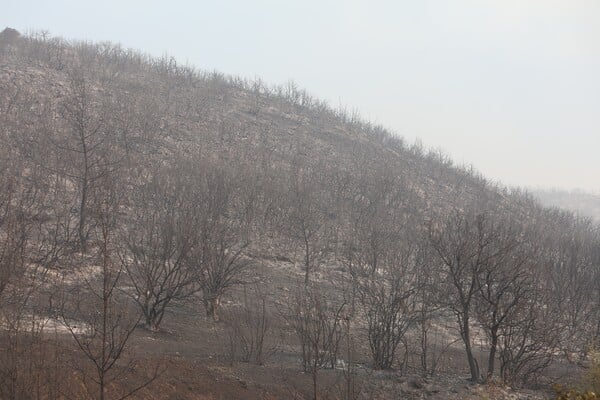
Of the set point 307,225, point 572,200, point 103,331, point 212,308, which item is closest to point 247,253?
point 307,225

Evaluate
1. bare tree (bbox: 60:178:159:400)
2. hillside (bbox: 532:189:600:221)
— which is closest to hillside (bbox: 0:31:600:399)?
bare tree (bbox: 60:178:159:400)

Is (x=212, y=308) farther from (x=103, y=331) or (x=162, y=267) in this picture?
(x=103, y=331)

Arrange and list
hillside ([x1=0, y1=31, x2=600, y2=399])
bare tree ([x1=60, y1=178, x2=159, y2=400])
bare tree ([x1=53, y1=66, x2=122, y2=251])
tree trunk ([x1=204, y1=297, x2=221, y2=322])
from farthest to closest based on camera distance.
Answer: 1. bare tree ([x1=53, y1=66, x2=122, y2=251])
2. tree trunk ([x1=204, y1=297, x2=221, y2=322])
3. hillside ([x1=0, y1=31, x2=600, y2=399])
4. bare tree ([x1=60, y1=178, x2=159, y2=400])

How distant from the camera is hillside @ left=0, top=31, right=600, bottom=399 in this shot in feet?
35.0

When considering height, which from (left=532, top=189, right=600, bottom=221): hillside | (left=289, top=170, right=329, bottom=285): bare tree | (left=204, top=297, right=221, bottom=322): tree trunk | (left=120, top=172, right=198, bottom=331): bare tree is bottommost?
(left=204, top=297, right=221, bottom=322): tree trunk

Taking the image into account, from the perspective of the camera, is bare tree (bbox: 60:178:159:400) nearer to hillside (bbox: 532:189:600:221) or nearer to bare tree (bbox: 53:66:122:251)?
bare tree (bbox: 53:66:122:251)

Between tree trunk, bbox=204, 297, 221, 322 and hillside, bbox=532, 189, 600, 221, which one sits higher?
hillside, bbox=532, 189, 600, 221

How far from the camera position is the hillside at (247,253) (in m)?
10.7

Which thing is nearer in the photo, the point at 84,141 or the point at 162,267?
the point at 162,267

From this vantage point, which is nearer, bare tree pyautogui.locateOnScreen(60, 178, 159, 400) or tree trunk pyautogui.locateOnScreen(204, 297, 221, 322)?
bare tree pyautogui.locateOnScreen(60, 178, 159, 400)

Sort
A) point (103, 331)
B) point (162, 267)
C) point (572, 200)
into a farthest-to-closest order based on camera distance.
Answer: point (572, 200) → point (162, 267) → point (103, 331)

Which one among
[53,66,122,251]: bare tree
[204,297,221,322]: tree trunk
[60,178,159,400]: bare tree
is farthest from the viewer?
[53,66,122,251]: bare tree

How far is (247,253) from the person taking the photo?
Result: 2633 cm

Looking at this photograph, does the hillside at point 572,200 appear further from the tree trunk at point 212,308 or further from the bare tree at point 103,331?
the bare tree at point 103,331
